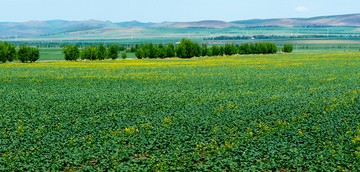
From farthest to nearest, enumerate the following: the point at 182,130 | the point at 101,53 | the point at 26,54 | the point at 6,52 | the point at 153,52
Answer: the point at 153,52 < the point at 101,53 < the point at 26,54 < the point at 6,52 < the point at 182,130

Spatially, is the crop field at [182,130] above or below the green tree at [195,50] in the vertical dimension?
below

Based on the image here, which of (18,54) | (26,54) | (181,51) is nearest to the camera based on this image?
(18,54)

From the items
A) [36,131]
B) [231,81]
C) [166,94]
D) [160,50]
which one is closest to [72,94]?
[166,94]

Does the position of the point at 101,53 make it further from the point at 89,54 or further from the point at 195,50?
the point at 195,50

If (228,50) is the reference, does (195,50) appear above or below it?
above

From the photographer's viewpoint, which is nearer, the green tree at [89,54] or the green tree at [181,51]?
the green tree at [89,54]

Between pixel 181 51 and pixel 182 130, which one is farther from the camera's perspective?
pixel 181 51

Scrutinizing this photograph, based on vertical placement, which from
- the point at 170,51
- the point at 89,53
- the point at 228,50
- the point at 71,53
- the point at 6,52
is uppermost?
the point at 6,52

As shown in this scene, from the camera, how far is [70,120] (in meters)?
19.8

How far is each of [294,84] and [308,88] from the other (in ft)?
9.79

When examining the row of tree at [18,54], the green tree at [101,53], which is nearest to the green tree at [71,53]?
the green tree at [101,53]

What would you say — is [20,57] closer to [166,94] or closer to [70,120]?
[166,94]

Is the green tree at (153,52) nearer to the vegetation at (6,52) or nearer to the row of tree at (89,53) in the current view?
the row of tree at (89,53)

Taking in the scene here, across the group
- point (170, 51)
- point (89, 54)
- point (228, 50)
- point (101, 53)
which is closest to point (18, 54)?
point (89, 54)
